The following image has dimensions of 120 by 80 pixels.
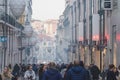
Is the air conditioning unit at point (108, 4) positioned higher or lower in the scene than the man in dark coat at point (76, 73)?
higher

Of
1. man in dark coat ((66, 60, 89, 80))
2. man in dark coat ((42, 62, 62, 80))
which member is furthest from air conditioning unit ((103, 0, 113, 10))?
man in dark coat ((66, 60, 89, 80))

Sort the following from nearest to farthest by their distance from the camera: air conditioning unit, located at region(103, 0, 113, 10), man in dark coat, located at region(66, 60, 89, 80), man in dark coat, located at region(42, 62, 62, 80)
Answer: man in dark coat, located at region(66, 60, 89, 80)
man in dark coat, located at region(42, 62, 62, 80)
air conditioning unit, located at region(103, 0, 113, 10)

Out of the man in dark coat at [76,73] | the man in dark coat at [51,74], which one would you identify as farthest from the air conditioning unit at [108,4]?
the man in dark coat at [76,73]

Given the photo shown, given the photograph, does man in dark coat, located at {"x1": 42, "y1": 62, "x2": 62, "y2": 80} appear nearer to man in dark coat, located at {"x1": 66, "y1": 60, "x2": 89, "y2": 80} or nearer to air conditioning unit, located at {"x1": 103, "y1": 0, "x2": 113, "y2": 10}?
man in dark coat, located at {"x1": 66, "y1": 60, "x2": 89, "y2": 80}

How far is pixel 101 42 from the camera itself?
49812 millimetres

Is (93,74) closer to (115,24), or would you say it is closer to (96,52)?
(115,24)

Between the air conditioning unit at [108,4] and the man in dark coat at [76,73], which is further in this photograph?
the air conditioning unit at [108,4]

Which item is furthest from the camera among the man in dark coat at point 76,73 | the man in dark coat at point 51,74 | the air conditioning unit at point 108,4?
the air conditioning unit at point 108,4

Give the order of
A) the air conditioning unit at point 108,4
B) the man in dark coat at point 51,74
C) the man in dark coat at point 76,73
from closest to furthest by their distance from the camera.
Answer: the man in dark coat at point 76,73 < the man in dark coat at point 51,74 < the air conditioning unit at point 108,4

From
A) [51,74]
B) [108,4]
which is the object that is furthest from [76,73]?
[108,4]

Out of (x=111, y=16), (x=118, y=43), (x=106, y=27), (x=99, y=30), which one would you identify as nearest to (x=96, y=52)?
(x=99, y=30)

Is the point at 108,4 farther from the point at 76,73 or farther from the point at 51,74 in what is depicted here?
the point at 76,73

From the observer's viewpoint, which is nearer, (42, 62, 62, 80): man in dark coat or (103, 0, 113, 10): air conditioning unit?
(42, 62, 62, 80): man in dark coat

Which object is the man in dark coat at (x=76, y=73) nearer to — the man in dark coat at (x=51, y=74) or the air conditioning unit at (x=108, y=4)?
the man in dark coat at (x=51, y=74)
